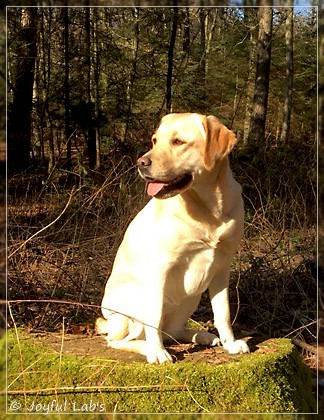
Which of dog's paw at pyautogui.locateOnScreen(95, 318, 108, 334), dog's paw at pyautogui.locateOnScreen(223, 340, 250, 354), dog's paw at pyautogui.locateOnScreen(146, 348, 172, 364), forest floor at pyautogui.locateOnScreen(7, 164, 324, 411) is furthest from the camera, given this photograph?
forest floor at pyautogui.locateOnScreen(7, 164, 324, 411)

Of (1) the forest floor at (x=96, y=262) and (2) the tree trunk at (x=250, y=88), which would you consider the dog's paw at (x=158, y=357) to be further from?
(2) the tree trunk at (x=250, y=88)

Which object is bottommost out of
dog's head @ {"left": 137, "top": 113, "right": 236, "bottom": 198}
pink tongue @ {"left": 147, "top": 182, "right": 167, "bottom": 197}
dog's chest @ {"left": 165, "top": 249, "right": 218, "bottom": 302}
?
dog's chest @ {"left": 165, "top": 249, "right": 218, "bottom": 302}

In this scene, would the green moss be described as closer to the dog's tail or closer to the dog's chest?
the dog's tail

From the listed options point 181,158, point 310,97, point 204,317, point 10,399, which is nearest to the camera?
point 181,158

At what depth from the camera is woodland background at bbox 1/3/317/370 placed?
2.95m

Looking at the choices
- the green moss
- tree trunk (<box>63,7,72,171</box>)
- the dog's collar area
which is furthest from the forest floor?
the dog's collar area

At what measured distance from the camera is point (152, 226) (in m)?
2.56

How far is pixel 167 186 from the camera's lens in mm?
2416

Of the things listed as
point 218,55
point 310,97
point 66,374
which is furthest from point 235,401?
point 218,55

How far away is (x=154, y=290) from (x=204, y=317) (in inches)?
30.0

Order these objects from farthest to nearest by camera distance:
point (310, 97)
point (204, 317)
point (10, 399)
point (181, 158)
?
1. point (204, 317)
2. point (310, 97)
3. point (10, 399)
4. point (181, 158)

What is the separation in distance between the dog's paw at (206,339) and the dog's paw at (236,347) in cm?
7

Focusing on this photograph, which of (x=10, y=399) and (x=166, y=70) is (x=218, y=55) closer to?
(x=166, y=70)

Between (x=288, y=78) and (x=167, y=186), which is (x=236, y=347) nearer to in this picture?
(x=167, y=186)
